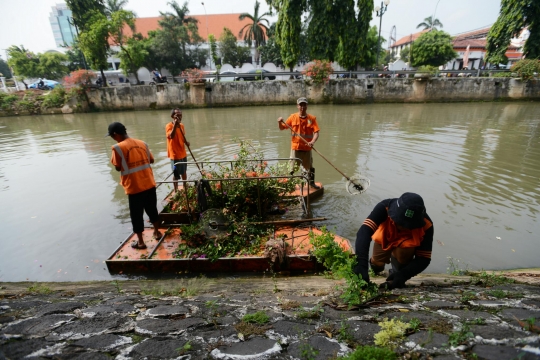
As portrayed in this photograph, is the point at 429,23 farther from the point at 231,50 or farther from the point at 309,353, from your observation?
the point at 309,353

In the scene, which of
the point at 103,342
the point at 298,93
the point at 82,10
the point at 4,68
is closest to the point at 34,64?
the point at 82,10

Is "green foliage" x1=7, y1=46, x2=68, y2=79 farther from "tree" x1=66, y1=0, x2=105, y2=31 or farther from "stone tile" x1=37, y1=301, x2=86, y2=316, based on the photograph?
"stone tile" x1=37, y1=301, x2=86, y2=316

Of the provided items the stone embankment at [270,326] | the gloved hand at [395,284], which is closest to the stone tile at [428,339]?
the stone embankment at [270,326]

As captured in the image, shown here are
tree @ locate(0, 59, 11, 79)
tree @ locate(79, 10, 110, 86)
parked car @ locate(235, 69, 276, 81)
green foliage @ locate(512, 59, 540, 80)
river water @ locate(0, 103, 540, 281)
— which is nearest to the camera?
river water @ locate(0, 103, 540, 281)

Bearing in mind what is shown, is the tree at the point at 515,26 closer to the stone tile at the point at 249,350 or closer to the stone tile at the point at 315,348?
the stone tile at the point at 315,348

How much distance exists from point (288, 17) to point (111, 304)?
25174 millimetres

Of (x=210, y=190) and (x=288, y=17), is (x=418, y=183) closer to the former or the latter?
(x=210, y=190)

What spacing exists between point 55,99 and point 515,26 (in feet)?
123

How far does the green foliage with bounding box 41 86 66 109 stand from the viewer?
23.3 metres

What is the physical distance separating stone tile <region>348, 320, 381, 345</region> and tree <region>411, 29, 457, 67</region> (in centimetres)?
4227

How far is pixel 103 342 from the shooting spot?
1849mm

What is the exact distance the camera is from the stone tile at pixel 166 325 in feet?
6.51

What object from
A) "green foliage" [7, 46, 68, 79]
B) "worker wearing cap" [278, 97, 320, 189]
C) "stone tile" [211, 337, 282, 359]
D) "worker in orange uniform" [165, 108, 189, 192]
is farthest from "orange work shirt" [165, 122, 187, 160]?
"green foliage" [7, 46, 68, 79]

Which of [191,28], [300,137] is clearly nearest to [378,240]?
[300,137]
